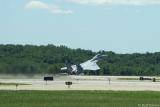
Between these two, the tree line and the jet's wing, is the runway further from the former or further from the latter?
the jet's wing

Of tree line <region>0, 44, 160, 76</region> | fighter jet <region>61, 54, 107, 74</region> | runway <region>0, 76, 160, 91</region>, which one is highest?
tree line <region>0, 44, 160, 76</region>

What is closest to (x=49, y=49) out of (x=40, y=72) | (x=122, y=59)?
(x=122, y=59)

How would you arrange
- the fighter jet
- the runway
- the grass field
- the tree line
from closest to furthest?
the grass field
the runway
the fighter jet
the tree line

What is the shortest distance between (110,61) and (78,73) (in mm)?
37327

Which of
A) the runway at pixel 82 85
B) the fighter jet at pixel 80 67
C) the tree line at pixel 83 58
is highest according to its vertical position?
the tree line at pixel 83 58

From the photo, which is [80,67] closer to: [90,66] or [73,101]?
[90,66]

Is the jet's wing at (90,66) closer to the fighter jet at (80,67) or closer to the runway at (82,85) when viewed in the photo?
the fighter jet at (80,67)

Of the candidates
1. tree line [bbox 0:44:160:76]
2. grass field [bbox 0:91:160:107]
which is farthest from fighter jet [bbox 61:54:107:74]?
grass field [bbox 0:91:160:107]

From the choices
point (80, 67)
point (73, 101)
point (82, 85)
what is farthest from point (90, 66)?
point (73, 101)

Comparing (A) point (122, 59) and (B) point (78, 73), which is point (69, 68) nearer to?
(B) point (78, 73)

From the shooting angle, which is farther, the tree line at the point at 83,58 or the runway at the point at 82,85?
the tree line at the point at 83,58

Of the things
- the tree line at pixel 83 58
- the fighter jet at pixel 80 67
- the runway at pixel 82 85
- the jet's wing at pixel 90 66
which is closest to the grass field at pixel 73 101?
the runway at pixel 82 85

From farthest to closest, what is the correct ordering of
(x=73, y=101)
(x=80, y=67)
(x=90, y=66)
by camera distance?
(x=80, y=67) < (x=90, y=66) < (x=73, y=101)

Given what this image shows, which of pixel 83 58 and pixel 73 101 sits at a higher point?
pixel 83 58
